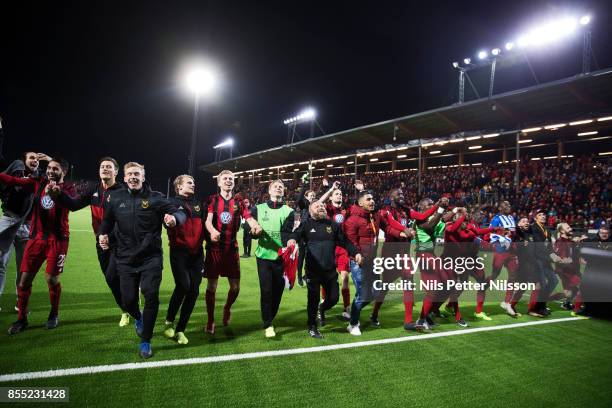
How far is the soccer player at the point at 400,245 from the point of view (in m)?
5.64

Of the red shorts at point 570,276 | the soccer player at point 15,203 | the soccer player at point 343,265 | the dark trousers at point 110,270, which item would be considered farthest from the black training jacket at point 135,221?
the red shorts at point 570,276

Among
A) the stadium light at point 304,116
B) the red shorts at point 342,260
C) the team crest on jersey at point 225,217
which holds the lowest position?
the red shorts at point 342,260

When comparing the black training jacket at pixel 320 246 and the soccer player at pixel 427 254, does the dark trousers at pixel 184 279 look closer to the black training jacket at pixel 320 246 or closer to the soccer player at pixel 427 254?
the black training jacket at pixel 320 246

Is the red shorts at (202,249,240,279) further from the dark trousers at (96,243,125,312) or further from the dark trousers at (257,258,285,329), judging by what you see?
the dark trousers at (96,243,125,312)

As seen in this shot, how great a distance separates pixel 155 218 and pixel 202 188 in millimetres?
59659

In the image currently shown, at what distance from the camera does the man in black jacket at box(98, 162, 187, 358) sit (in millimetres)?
3971

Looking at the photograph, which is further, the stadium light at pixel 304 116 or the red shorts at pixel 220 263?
the stadium light at pixel 304 116

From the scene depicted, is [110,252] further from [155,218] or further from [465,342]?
[465,342]

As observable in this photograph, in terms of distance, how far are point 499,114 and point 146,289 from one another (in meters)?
23.2

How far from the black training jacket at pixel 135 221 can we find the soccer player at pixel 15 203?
1681 millimetres

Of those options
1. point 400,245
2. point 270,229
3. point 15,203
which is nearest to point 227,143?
point 400,245

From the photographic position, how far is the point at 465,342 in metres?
5.14

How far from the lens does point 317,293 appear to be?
16.4 ft

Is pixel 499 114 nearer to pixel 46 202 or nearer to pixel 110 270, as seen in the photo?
pixel 110 270
